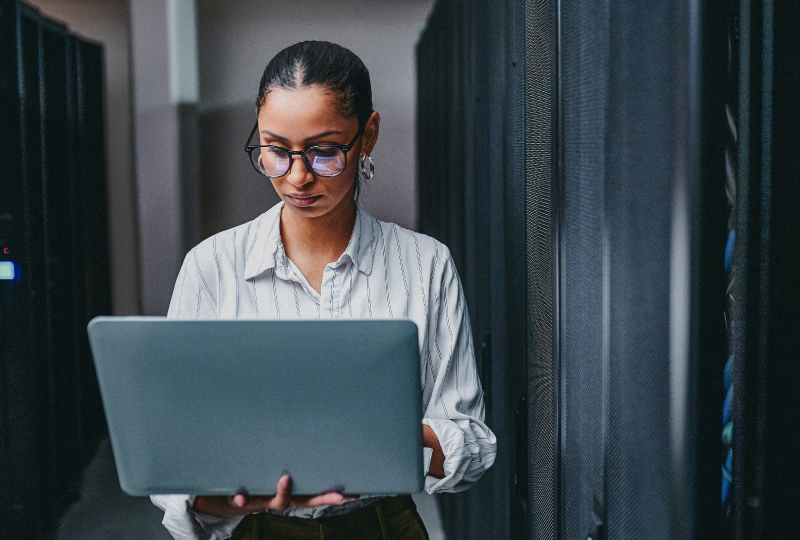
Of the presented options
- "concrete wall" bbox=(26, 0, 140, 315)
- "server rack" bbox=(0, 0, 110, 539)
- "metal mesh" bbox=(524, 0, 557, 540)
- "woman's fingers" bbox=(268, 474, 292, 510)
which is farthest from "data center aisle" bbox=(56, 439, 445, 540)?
"woman's fingers" bbox=(268, 474, 292, 510)

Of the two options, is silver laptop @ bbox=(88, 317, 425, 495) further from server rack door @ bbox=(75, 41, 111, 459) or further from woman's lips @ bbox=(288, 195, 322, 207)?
server rack door @ bbox=(75, 41, 111, 459)

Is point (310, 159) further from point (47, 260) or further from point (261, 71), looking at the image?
point (261, 71)

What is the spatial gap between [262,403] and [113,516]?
2303 millimetres

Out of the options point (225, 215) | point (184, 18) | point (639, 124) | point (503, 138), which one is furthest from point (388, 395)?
point (184, 18)

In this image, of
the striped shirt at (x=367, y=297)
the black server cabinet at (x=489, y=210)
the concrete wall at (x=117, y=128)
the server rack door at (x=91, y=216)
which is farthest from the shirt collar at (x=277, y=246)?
the concrete wall at (x=117, y=128)

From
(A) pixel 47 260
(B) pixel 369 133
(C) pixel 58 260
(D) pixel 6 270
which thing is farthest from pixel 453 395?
(C) pixel 58 260

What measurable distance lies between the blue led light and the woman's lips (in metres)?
1.44

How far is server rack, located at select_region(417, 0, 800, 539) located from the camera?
52 cm

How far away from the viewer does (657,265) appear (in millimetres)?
566

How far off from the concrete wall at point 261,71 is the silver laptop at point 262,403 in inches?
Result: 104

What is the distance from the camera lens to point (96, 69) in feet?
11.0

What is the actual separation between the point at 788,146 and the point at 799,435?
238 millimetres

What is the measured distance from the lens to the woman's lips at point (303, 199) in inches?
38.6

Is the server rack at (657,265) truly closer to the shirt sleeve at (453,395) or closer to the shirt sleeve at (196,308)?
the shirt sleeve at (453,395)
